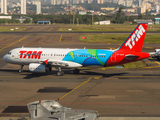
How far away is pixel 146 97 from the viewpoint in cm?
3141

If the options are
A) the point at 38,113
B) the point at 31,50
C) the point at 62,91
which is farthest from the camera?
the point at 31,50

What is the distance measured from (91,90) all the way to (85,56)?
1021cm

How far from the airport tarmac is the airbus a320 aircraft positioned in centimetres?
215

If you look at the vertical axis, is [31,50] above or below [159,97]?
above

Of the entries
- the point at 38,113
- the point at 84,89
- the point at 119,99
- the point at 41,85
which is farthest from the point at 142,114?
the point at 41,85

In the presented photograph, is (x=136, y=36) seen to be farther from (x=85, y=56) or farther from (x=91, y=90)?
(x=91, y=90)

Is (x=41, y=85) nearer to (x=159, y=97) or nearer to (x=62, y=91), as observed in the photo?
(x=62, y=91)

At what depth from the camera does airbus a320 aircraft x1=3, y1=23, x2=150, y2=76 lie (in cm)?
4253

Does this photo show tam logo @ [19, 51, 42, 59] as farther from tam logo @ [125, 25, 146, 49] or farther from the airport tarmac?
tam logo @ [125, 25, 146, 49]

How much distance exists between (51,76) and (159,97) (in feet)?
63.5

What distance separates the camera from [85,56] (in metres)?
43.7

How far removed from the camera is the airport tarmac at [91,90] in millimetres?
27223

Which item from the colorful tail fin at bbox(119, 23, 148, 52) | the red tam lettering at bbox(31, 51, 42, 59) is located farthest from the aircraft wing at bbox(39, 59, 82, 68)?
the colorful tail fin at bbox(119, 23, 148, 52)

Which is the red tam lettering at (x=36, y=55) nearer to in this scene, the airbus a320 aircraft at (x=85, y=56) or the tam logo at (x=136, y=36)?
the airbus a320 aircraft at (x=85, y=56)
